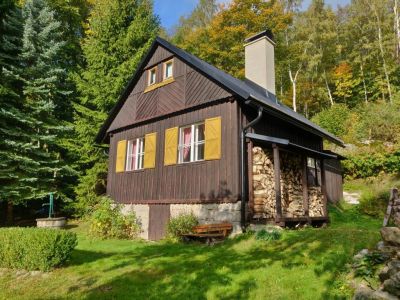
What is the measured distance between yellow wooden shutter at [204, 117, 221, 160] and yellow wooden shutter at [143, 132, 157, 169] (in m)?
3.04

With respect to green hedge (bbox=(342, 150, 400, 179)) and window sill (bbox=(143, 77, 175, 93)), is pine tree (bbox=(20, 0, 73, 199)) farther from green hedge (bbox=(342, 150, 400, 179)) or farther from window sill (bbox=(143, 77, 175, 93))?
green hedge (bbox=(342, 150, 400, 179))

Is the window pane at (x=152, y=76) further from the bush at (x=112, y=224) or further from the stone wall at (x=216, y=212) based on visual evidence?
the stone wall at (x=216, y=212)

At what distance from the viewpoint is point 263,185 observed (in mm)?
10797

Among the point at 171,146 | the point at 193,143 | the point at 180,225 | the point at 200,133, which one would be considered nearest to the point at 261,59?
the point at 200,133

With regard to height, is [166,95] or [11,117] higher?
[11,117]

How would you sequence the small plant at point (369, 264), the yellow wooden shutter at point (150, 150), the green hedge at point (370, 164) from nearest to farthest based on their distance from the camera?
the small plant at point (369, 264) → the yellow wooden shutter at point (150, 150) → the green hedge at point (370, 164)

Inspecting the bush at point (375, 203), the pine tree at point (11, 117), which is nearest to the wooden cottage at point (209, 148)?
the bush at point (375, 203)

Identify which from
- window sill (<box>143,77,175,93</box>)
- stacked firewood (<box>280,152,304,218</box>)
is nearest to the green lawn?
stacked firewood (<box>280,152,304,218</box>)

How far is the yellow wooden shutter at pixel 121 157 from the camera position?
15.3m

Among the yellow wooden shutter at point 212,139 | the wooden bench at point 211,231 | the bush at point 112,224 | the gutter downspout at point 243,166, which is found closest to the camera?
the wooden bench at point 211,231

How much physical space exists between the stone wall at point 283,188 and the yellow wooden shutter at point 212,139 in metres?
1.22

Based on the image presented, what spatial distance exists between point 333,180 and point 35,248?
1487 cm

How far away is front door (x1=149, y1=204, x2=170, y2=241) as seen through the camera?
12.5 metres

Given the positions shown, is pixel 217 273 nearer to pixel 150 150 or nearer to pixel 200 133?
pixel 200 133
